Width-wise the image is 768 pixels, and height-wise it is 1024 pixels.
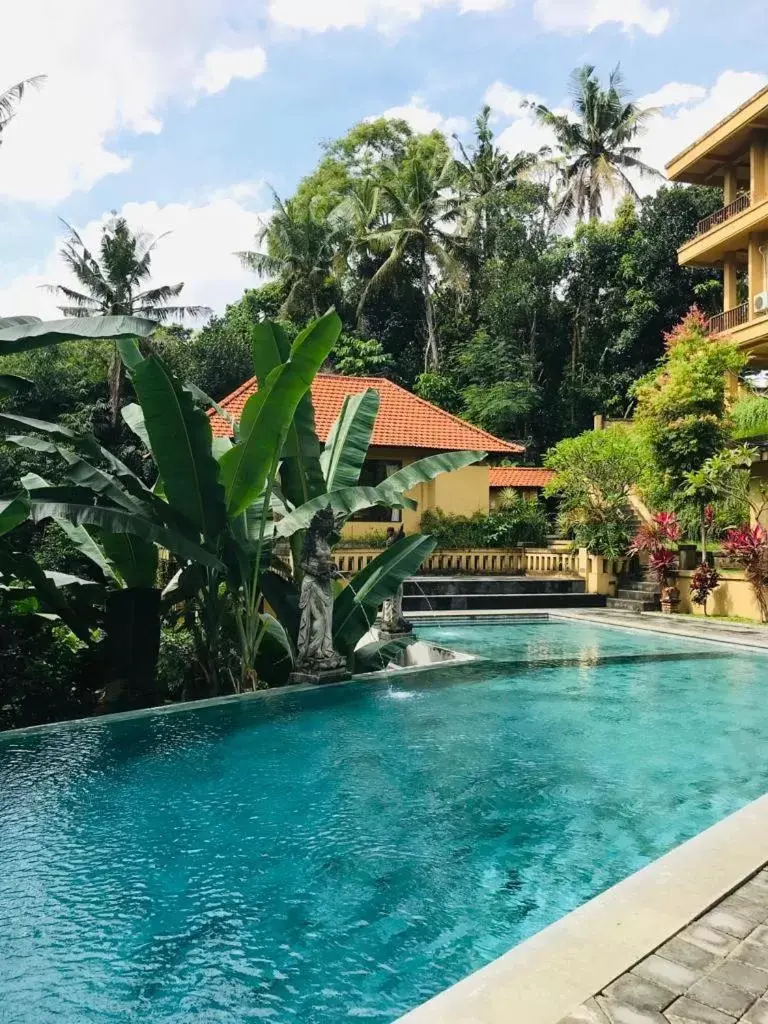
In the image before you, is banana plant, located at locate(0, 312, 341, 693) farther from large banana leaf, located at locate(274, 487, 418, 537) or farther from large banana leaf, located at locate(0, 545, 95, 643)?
large banana leaf, located at locate(0, 545, 95, 643)

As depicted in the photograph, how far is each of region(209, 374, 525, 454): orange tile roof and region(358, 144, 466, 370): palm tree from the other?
13.5 m

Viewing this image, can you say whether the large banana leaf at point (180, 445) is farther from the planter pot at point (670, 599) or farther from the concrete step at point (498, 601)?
the planter pot at point (670, 599)

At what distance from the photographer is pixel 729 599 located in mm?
17516

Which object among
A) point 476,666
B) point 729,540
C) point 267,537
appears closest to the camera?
point 267,537

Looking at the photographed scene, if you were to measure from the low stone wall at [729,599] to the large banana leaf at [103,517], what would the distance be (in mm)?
13161

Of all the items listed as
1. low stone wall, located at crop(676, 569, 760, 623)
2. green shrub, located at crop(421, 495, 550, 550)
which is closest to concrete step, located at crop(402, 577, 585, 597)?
green shrub, located at crop(421, 495, 550, 550)

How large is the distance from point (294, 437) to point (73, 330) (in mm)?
2965

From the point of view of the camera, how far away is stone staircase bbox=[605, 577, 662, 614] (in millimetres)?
19188

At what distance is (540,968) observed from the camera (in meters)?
3.01

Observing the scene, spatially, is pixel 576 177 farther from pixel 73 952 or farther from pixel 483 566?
pixel 73 952

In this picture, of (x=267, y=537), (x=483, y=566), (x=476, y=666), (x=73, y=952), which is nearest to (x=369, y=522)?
(x=483, y=566)

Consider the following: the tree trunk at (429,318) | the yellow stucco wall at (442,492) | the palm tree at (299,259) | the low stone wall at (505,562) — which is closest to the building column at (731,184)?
the yellow stucco wall at (442,492)

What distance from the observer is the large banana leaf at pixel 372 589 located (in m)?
9.80

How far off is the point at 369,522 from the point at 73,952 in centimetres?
1964
